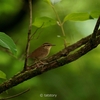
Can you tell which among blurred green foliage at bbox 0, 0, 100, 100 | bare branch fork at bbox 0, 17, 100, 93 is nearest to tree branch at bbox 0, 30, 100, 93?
bare branch fork at bbox 0, 17, 100, 93

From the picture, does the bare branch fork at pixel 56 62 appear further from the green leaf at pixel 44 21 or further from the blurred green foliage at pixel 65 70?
the blurred green foliage at pixel 65 70

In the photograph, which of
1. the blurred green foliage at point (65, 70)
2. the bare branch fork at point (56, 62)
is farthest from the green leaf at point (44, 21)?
the blurred green foliage at point (65, 70)

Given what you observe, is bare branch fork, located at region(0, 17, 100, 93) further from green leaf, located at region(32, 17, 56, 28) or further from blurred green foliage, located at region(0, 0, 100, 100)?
blurred green foliage, located at region(0, 0, 100, 100)

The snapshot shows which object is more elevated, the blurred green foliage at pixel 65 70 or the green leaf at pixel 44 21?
the blurred green foliage at pixel 65 70

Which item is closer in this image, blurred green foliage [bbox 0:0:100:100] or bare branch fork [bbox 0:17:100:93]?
bare branch fork [bbox 0:17:100:93]

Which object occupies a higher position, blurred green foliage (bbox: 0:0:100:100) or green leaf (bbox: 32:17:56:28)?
blurred green foliage (bbox: 0:0:100:100)

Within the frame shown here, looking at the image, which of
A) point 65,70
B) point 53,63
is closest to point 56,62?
point 53,63

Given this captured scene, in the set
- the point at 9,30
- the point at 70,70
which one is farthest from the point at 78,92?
the point at 9,30

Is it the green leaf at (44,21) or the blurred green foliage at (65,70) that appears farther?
the blurred green foliage at (65,70)

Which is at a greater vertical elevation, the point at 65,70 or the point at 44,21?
the point at 65,70

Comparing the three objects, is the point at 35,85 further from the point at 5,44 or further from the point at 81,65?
the point at 5,44

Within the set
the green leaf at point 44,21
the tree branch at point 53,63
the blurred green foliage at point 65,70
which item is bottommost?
the tree branch at point 53,63

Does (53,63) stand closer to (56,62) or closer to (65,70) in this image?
(56,62)

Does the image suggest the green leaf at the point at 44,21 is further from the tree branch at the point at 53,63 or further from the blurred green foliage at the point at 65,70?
the blurred green foliage at the point at 65,70
